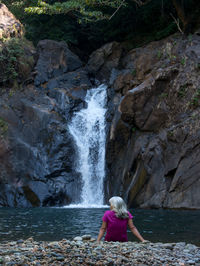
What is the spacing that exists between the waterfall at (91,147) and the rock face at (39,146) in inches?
18.0

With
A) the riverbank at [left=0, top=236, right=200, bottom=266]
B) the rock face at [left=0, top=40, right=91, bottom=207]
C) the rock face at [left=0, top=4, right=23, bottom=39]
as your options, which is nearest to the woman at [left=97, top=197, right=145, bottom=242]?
the riverbank at [left=0, top=236, right=200, bottom=266]

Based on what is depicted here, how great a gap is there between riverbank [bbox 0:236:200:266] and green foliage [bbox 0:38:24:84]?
20706 millimetres

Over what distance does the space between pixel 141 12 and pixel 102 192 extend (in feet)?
47.6

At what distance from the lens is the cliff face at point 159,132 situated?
16188 millimetres

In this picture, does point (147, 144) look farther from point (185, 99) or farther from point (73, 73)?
point (73, 73)

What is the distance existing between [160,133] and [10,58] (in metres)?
13.0

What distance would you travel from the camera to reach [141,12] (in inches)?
1042

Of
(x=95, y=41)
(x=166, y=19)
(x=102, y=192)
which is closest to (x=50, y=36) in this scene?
(x=95, y=41)

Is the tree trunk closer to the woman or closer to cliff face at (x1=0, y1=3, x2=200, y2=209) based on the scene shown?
cliff face at (x1=0, y1=3, x2=200, y2=209)

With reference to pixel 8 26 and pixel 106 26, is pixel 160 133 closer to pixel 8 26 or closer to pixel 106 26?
pixel 106 26

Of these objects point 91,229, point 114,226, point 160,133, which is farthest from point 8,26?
point 114,226

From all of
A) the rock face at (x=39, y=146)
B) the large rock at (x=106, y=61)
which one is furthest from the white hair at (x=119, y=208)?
the large rock at (x=106, y=61)

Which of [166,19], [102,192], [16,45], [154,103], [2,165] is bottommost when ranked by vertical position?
[102,192]

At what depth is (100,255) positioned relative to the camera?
4992mm
